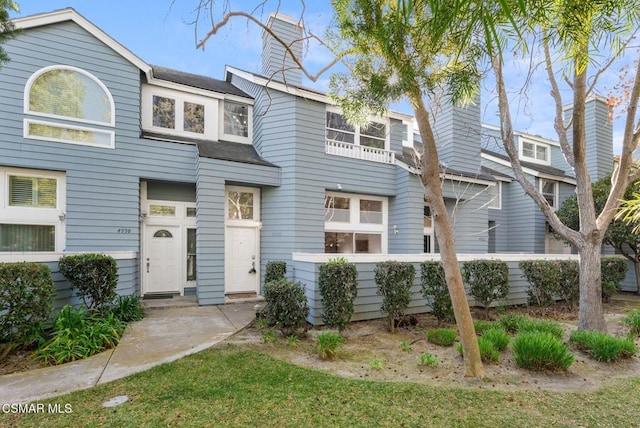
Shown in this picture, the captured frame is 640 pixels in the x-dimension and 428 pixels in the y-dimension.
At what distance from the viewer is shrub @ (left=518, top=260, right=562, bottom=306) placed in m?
7.68

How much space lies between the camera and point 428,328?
651 centimetres

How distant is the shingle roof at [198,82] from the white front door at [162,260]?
4.17m

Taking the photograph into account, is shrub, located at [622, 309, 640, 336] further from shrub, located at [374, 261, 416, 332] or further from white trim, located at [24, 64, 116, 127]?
white trim, located at [24, 64, 116, 127]

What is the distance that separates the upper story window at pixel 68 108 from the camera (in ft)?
23.2

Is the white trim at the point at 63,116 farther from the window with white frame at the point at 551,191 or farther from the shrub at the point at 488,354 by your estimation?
the window with white frame at the point at 551,191

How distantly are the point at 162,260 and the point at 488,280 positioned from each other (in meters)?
8.11

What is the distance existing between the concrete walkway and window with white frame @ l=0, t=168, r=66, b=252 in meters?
2.75

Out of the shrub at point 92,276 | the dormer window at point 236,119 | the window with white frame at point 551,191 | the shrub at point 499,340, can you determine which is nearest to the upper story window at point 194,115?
the dormer window at point 236,119

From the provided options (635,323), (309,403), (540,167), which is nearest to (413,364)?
(309,403)

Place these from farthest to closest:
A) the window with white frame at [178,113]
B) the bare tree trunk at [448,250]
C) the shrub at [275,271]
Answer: the window with white frame at [178,113]
the shrub at [275,271]
the bare tree trunk at [448,250]

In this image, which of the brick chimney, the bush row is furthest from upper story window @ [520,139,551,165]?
the bush row

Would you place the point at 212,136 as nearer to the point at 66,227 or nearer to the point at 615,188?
the point at 66,227

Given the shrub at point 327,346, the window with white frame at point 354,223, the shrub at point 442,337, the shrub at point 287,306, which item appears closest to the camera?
the shrub at point 327,346

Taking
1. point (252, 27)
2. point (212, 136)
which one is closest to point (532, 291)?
point (252, 27)
